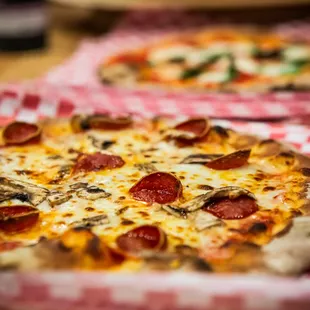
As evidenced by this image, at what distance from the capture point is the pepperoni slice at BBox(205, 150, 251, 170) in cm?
137

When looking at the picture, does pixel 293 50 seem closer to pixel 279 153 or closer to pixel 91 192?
pixel 279 153

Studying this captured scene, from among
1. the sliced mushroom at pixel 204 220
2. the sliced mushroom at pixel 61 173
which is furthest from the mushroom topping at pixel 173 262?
the sliced mushroom at pixel 61 173

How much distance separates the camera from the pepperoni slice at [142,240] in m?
1.01

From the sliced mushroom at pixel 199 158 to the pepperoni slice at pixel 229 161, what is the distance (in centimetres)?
2

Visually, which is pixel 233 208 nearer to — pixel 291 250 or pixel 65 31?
pixel 291 250

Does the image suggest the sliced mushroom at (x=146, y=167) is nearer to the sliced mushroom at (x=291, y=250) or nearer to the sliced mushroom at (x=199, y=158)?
the sliced mushroom at (x=199, y=158)

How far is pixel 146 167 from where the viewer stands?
4.58 feet

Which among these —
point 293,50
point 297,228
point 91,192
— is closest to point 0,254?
point 91,192

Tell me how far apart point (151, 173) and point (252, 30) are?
5.71 ft

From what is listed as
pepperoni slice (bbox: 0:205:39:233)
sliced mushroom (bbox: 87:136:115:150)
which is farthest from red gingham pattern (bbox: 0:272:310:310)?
sliced mushroom (bbox: 87:136:115:150)

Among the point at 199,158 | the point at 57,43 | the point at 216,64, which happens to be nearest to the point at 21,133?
the point at 199,158

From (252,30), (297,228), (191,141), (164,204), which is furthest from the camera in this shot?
(252,30)

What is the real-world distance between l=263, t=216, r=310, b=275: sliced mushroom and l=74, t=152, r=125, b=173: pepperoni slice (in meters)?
0.43

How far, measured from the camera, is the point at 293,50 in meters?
2.46
